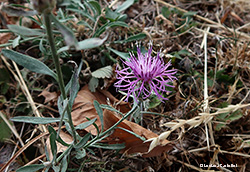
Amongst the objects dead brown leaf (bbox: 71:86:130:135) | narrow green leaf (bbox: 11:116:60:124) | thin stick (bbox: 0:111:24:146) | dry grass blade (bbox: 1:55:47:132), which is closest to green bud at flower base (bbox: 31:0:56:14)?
narrow green leaf (bbox: 11:116:60:124)

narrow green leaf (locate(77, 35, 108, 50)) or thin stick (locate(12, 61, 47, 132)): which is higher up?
narrow green leaf (locate(77, 35, 108, 50))

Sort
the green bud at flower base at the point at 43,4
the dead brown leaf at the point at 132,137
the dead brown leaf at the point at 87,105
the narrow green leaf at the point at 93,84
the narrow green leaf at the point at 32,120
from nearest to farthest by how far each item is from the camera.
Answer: the green bud at flower base at the point at 43,4
the narrow green leaf at the point at 32,120
the dead brown leaf at the point at 132,137
the dead brown leaf at the point at 87,105
the narrow green leaf at the point at 93,84

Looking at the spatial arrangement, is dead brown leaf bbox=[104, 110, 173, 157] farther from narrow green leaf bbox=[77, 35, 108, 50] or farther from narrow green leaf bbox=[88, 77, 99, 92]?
narrow green leaf bbox=[77, 35, 108, 50]

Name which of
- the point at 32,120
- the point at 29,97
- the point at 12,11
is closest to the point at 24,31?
the point at 12,11

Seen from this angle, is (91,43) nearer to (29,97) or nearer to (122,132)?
(122,132)

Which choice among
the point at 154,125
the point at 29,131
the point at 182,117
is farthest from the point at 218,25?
the point at 29,131

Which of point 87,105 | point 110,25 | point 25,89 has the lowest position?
point 87,105

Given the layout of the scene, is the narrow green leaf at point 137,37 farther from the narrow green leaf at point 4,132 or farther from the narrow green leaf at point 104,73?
the narrow green leaf at point 4,132

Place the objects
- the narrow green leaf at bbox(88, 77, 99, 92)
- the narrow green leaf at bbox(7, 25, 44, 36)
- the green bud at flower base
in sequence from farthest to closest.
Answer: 1. the narrow green leaf at bbox(88, 77, 99, 92)
2. the narrow green leaf at bbox(7, 25, 44, 36)
3. the green bud at flower base

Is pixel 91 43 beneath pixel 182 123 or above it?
above

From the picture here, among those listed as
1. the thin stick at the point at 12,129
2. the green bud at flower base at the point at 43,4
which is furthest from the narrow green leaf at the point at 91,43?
the thin stick at the point at 12,129

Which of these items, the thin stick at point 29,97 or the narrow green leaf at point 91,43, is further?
the thin stick at point 29,97
